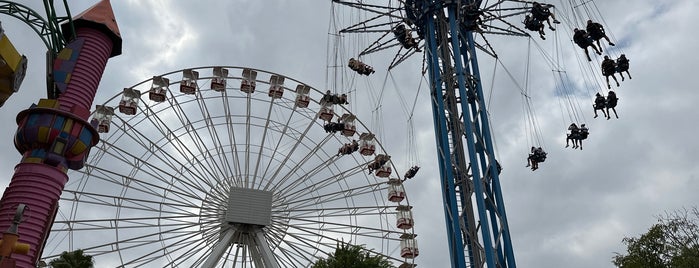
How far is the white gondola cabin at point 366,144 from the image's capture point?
3193 cm

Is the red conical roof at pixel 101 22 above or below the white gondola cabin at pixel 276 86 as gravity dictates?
below

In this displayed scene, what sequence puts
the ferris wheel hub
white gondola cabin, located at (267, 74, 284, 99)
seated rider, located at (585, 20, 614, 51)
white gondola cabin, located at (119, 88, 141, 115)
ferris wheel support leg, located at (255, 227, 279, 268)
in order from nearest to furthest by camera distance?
seated rider, located at (585, 20, 614, 51)
ferris wheel support leg, located at (255, 227, 279, 268)
the ferris wheel hub
white gondola cabin, located at (119, 88, 141, 115)
white gondola cabin, located at (267, 74, 284, 99)

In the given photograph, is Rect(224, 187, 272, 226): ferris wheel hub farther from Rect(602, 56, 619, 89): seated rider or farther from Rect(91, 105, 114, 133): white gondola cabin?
Rect(602, 56, 619, 89): seated rider

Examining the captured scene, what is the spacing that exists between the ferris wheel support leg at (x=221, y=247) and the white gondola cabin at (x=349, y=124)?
26.9ft

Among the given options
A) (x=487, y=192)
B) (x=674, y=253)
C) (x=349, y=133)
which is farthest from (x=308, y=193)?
(x=674, y=253)

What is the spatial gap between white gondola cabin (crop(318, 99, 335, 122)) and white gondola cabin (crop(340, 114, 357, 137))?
2.12 ft

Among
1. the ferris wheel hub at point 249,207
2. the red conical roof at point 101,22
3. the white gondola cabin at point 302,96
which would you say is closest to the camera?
the red conical roof at point 101,22

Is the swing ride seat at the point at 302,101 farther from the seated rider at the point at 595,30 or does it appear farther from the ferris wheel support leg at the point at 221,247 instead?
the seated rider at the point at 595,30

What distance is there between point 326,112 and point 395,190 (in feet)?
18.2

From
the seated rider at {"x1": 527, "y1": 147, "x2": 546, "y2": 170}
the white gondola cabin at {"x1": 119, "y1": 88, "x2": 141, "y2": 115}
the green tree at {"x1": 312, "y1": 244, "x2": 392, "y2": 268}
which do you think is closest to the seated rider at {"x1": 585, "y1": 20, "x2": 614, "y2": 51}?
the seated rider at {"x1": 527, "y1": 147, "x2": 546, "y2": 170}

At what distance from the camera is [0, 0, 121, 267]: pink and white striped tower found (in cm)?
1555

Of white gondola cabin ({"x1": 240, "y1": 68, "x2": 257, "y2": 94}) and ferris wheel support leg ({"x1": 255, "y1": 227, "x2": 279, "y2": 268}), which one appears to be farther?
white gondola cabin ({"x1": 240, "y1": 68, "x2": 257, "y2": 94})

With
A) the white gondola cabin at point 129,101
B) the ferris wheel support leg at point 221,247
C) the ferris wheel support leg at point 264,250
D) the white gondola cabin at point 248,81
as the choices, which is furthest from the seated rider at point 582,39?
the white gondola cabin at point 129,101

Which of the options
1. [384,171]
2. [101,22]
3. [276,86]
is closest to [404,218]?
[384,171]
